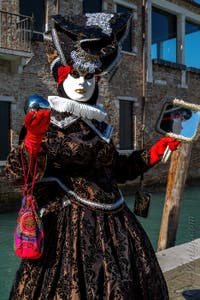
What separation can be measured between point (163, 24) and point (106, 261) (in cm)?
1373

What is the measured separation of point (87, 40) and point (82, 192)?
76 cm

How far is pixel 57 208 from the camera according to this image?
2.04 meters

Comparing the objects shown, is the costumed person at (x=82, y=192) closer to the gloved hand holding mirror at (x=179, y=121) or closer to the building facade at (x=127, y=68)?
the gloved hand holding mirror at (x=179, y=121)

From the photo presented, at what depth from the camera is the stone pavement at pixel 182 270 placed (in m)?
3.30

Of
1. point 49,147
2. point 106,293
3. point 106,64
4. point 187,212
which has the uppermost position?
point 106,64

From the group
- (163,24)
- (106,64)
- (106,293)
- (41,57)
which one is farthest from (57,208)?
(163,24)

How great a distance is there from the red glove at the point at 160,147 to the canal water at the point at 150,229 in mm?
2746

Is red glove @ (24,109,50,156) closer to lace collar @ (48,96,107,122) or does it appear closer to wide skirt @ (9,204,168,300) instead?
lace collar @ (48,96,107,122)

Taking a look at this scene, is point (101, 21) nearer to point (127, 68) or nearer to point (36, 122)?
point (36, 122)

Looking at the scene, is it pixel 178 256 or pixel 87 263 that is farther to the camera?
pixel 178 256

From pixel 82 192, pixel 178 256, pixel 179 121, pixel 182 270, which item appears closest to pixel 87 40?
pixel 179 121

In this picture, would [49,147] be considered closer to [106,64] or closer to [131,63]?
[106,64]

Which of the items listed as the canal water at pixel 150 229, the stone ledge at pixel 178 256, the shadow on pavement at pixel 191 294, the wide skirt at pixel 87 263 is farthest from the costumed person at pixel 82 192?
the canal water at pixel 150 229

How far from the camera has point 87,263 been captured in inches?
76.4
